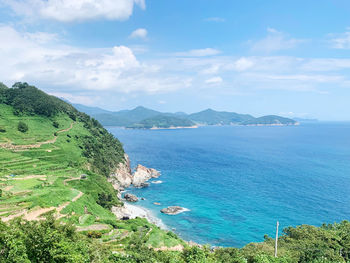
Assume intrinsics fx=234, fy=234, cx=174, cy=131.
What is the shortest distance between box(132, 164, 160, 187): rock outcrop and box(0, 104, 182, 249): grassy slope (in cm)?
2201

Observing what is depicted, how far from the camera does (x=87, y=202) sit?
54.7m

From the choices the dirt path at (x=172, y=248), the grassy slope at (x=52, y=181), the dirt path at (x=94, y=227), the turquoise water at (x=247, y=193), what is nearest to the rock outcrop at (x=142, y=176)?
the turquoise water at (x=247, y=193)

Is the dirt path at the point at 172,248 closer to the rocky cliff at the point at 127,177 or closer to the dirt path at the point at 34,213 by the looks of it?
the dirt path at the point at 34,213

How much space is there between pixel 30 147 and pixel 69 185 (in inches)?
1095

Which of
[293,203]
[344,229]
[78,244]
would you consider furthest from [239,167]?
[78,244]

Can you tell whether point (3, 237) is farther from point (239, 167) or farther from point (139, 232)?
point (239, 167)

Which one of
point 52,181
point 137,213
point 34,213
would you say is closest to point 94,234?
point 34,213

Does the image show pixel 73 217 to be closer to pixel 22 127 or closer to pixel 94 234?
pixel 94 234

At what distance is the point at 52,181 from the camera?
5762 cm

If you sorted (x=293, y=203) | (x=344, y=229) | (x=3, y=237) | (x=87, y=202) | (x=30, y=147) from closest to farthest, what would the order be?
(x=3, y=237), (x=344, y=229), (x=87, y=202), (x=293, y=203), (x=30, y=147)

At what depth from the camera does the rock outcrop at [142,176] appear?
93494 mm

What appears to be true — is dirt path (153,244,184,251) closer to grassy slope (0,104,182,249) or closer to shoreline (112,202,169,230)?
grassy slope (0,104,182,249)

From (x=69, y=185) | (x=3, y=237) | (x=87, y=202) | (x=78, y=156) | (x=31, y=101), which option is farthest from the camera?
(x=31, y=101)

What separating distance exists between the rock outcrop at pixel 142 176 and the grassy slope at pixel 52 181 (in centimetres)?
2201
